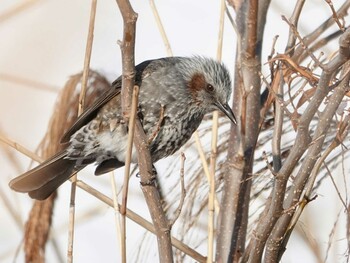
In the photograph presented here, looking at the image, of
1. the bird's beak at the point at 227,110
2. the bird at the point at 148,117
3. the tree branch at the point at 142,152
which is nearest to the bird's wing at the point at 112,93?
the bird at the point at 148,117

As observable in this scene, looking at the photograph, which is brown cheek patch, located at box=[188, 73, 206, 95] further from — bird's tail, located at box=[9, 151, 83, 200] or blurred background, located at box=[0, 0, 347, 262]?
blurred background, located at box=[0, 0, 347, 262]

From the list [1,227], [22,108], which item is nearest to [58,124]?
[22,108]

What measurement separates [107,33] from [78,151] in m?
1.84

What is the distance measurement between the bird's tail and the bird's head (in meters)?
0.59

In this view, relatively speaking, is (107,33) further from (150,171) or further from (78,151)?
(150,171)

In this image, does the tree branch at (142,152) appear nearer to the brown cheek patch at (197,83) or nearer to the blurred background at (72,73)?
the brown cheek patch at (197,83)

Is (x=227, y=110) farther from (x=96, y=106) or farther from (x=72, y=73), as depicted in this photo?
Answer: (x=72, y=73)

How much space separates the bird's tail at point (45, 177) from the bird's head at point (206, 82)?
594 mm

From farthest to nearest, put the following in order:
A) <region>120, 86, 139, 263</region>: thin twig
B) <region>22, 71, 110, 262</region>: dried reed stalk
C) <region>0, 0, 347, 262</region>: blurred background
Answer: <region>0, 0, 347, 262</region>: blurred background < <region>22, 71, 110, 262</region>: dried reed stalk < <region>120, 86, 139, 263</region>: thin twig

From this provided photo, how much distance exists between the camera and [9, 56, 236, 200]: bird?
133 inches

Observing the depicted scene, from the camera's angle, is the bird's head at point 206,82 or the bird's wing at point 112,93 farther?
the bird's head at point 206,82

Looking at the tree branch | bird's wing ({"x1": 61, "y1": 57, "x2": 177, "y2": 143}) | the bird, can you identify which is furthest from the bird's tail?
the tree branch

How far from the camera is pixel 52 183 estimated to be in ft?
11.4

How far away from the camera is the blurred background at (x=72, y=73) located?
14.4 feet
